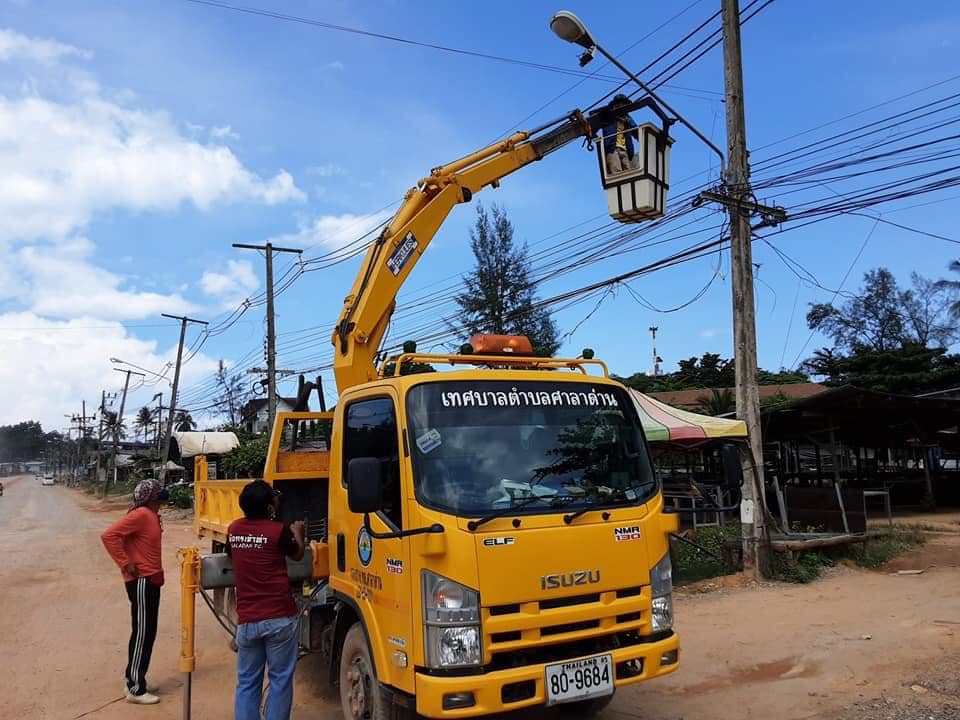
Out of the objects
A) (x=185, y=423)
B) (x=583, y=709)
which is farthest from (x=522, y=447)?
(x=185, y=423)

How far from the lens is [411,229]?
6.51 meters

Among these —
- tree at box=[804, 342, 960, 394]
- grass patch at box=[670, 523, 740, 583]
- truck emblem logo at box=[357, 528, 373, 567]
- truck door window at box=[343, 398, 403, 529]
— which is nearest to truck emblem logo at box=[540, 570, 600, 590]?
truck door window at box=[343, 398, 403, 529]

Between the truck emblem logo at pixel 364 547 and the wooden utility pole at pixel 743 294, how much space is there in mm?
7123

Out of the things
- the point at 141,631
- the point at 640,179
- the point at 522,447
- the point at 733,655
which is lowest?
the point at 733,655

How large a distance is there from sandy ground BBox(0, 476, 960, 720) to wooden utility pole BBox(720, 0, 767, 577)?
35.6 inches

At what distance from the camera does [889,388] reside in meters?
32.6

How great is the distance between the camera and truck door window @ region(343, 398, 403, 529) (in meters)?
4.09

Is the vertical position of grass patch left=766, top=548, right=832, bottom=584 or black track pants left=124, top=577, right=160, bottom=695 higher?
black track pants left=124, top=577, right=160, bottom=695

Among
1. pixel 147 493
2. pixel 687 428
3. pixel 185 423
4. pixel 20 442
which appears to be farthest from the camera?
pixel 20 442

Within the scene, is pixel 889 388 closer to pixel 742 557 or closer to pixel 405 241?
pixel 742 557

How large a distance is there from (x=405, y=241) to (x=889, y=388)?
32.5m

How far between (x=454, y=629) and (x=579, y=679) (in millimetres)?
731

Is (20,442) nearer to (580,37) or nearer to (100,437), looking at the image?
(100,437)

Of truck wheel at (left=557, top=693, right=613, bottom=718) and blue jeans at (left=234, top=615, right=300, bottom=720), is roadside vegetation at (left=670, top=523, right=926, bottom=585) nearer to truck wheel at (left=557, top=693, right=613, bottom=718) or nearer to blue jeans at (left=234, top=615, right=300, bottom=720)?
truck wheel at (left=557, top=693, right=613, bottom=718)
